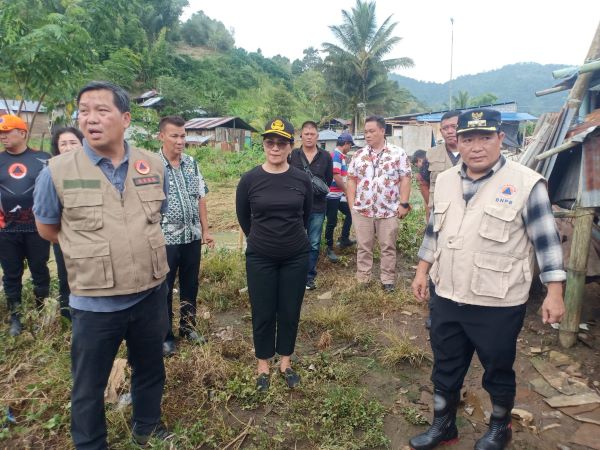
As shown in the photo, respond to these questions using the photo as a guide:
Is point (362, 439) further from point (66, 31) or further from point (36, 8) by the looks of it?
point (36, 8)

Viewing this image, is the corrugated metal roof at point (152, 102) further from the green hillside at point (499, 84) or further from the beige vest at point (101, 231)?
the green hillside at point (499, 84)

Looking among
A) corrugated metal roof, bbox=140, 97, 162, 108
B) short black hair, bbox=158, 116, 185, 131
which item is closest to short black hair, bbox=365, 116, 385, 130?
short black hair, bbox=158, 116, 185, 131

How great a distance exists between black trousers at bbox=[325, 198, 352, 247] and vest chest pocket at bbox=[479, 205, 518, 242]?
3.88m

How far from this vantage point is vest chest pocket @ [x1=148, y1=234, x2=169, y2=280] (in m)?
2.06

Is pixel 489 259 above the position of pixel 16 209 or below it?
below

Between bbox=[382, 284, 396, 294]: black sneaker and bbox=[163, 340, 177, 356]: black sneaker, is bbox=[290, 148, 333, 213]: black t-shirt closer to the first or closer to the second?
bbox=[382, 284, 396, 294]: black sneaker

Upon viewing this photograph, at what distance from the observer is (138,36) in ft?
133

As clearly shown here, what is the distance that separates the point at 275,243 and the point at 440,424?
153 centimetres

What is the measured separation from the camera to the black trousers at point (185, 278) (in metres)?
3.35

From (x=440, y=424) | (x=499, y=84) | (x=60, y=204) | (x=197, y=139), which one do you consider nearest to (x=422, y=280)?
(x=440, y=424)

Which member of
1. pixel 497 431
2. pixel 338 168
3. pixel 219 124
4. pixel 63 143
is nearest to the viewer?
pixel 497 431

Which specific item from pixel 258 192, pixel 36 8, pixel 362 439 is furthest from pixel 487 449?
pixel 36 8

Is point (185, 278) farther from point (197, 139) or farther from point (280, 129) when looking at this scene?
point (197, 139)

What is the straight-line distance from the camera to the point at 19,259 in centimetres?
367
